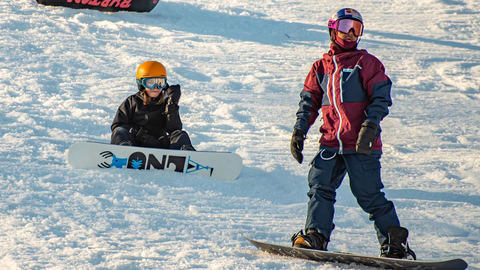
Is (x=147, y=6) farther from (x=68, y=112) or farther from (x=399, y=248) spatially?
(x=399, y=248)

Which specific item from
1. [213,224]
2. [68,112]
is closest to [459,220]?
[213,224]

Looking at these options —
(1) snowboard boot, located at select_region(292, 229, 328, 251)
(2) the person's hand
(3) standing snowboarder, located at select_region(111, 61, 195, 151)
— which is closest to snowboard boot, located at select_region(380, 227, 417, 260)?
(1) snowboard boot, located at select_region(292, 229, 328, 251)

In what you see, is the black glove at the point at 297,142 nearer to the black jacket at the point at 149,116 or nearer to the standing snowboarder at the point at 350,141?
the standing snowboarder at the point at 350,141

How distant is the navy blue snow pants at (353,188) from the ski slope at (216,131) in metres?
0.35

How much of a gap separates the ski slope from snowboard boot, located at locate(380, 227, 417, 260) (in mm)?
308

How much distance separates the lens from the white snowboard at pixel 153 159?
198 inches

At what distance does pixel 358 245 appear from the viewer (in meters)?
3.75

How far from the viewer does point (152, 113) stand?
5.54 metres

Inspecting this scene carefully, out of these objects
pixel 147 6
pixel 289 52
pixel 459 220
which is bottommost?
pixel 459 220

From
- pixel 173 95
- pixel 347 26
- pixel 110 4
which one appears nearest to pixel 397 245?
pixel 347 26

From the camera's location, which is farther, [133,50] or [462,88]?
[133,50]

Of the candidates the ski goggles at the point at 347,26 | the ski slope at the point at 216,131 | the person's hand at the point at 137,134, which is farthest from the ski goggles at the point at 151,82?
the ski goggles at the point at 347,26

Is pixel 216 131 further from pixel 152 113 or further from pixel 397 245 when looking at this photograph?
pixel 397 245

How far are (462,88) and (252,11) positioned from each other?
6.39 meters
